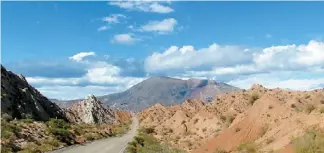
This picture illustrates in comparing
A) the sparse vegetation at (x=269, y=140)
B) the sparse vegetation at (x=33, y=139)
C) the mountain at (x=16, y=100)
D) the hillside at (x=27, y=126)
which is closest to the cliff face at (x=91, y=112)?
the hillside at (x=27, y=126)

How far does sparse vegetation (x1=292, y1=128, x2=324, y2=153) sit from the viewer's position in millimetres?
23547

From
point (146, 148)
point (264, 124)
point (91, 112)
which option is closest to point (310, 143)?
point (264, 124)

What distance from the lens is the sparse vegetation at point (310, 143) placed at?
77.3 ft

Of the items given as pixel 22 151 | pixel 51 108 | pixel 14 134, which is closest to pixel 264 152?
A: pixel 22 151

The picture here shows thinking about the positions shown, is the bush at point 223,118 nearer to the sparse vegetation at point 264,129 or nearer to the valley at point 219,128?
the valley at point 219,128

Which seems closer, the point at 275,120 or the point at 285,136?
the point at 285,136

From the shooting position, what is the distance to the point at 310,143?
2419cm

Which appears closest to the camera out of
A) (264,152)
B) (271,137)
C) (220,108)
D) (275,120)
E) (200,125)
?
(264,152)

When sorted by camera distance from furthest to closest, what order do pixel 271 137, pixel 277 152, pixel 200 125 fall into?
pixel 200 125, pixel 271 137, pixel 277 152

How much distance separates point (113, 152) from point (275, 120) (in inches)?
679

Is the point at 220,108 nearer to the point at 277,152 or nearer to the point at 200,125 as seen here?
the point at 200,125

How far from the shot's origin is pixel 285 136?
30000mm

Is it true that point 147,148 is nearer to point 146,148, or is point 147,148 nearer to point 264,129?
point 146,148

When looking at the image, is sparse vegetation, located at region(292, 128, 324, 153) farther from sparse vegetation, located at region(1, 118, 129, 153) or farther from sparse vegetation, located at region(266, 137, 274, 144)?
sparse vegetation, located at region(1, 118, 129, 153)
